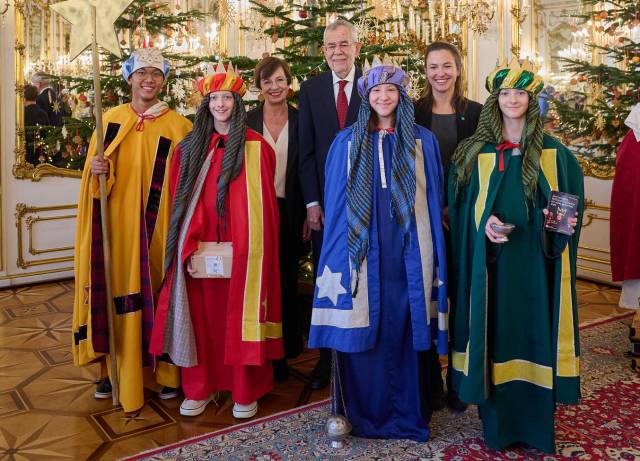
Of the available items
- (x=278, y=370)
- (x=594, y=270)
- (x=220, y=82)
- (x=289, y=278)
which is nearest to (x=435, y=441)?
(x=278, y=370)

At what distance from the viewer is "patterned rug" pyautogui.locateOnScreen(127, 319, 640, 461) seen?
2832 mm

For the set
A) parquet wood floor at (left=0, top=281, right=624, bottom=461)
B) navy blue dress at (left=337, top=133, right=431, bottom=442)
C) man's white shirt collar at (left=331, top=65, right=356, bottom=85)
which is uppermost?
man's white shirt collar at (left=331, top=65, right=356, bottom=85)

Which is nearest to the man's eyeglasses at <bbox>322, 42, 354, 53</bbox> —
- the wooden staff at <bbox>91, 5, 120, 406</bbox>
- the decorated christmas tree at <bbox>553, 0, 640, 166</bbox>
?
the wooden staff at <bbox>91, 5, 120, 406</bbox>

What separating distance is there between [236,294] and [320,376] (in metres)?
0.88

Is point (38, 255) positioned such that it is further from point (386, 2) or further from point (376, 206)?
point (376, 206)

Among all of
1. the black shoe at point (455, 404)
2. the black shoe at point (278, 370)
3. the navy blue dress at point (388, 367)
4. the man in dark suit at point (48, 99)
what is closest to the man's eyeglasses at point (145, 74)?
the navy blue dress at point (388, 367)

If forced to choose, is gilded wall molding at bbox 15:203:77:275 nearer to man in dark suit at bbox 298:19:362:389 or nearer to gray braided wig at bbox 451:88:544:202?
man in dark suit at bbox 298:19:362:389

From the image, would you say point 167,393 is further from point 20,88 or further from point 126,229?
point 20,88

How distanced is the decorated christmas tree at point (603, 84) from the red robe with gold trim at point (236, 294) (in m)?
3.79

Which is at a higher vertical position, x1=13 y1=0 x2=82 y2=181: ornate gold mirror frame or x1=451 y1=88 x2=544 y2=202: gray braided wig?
x1=13 y1=0 x2=82 y2=181: ornate gold mirror frame

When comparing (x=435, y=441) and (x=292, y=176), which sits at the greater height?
(x=292, y=176)

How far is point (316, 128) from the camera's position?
3.58 meters

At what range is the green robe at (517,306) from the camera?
2744mm

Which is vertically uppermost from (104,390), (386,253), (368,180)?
(368,180)
